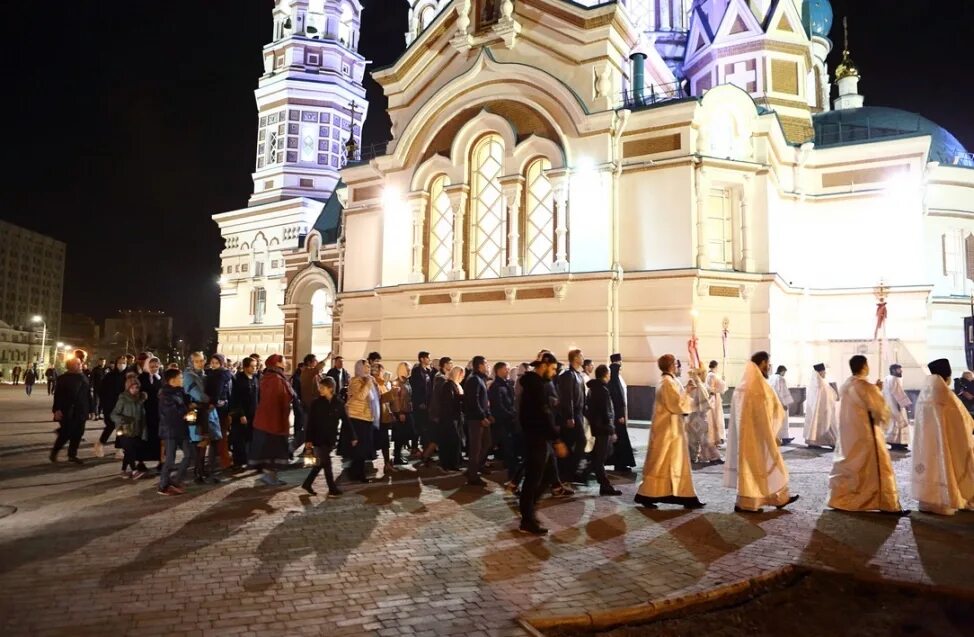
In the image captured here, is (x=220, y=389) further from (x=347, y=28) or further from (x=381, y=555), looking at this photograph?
(x=347, y=28)

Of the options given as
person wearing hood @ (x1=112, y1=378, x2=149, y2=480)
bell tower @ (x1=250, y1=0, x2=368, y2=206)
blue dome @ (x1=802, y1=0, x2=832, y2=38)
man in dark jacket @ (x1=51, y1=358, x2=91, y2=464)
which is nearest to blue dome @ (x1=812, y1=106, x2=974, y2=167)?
blue dome @ (x1=802, y1=0, x2=832, y2=38)

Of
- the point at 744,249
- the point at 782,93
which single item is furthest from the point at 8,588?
the point at 782,93

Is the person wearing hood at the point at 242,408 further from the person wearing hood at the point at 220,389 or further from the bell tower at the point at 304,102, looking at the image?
the bell tower at the point at 304,102

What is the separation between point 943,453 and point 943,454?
0.6 inches

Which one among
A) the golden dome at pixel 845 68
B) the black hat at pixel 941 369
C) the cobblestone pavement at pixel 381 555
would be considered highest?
the golden dome at pixel 845 68

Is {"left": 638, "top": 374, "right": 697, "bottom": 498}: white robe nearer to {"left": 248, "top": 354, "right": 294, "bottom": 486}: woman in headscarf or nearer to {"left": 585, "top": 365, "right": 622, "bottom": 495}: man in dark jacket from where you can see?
{"left": 585, "top": 365, "right": 622, "bottom": 495}: man in dark jacket

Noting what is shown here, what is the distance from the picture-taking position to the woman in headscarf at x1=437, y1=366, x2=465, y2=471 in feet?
35.7

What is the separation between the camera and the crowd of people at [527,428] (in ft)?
25.5

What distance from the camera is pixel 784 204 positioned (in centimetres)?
2209

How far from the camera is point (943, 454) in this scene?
786 cm

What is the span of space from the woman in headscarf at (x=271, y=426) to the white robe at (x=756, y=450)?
6271 millimetres

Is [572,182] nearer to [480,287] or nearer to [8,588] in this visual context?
[480,287]

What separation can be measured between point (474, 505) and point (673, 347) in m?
11.4

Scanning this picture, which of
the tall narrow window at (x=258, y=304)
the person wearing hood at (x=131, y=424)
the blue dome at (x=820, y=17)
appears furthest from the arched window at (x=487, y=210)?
the tall narrow window at (x=258, y=304)
